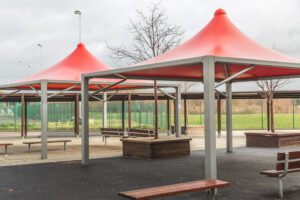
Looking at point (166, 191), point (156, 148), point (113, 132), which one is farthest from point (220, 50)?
point (113, 132)

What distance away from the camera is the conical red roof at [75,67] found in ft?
60.3

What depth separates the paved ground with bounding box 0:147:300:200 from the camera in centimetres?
860

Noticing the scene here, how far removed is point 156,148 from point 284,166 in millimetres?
6558

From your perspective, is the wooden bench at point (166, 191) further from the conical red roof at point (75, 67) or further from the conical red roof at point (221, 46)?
the conical red roof at point (75, 67)

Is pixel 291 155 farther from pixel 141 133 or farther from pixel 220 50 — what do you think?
pixel 141 133

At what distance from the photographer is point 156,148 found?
1462 cm

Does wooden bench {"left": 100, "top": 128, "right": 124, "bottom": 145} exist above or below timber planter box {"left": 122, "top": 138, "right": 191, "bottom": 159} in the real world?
above

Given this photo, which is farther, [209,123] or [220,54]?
[220,54]

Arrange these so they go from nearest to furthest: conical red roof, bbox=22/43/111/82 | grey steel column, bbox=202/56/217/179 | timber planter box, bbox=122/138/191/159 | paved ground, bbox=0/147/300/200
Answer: paved ground, bbox=0/147/300/200 < grey steel column, bbox=202/56/217/179 < timber planter box, bbox=122/138/191/159 < conical red roof, bbox=22/43/111/82

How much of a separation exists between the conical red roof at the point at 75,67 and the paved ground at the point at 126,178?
5.22 metres

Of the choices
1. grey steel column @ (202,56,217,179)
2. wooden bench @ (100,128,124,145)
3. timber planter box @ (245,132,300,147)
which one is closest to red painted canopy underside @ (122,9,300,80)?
grey steel column @ (202,56,217,179)

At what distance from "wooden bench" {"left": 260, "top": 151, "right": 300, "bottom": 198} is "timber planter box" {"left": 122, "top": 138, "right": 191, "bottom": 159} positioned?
20.7ft

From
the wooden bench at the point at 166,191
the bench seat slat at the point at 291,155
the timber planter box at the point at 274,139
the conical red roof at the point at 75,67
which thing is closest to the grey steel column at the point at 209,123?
the bench seat slat at the point at 291,155

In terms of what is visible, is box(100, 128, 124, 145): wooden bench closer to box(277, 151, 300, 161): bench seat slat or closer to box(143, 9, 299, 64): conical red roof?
box(143, 9, 299, 64): conical red roof
